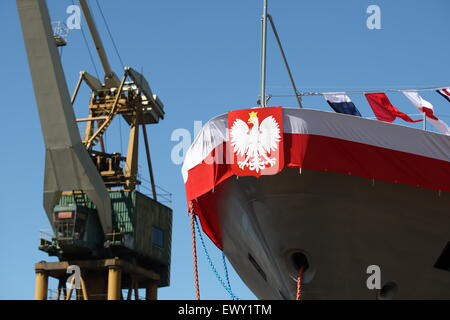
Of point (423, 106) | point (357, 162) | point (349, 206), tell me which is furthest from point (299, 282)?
point (423, 106)

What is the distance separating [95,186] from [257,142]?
31.8 meters

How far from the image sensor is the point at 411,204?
742 inches

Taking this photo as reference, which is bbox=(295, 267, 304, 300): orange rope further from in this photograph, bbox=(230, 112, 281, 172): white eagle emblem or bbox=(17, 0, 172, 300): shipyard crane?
bbox=(17, 0, 172, 300): shipyard crane

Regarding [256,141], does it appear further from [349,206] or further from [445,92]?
[445,92]

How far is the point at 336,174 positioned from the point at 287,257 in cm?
292

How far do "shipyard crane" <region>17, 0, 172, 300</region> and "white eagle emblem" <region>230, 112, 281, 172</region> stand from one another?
28377 mm

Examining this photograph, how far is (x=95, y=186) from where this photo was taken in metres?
48.1

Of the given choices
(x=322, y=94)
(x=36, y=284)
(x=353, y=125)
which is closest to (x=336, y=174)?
(x=353, y=125)

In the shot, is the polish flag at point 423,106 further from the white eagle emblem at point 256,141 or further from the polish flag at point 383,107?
the white eagle emblem at point 256,141

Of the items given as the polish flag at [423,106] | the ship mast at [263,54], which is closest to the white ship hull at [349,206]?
the ship mast at [263,54]

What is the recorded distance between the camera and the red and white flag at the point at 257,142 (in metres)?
17.5

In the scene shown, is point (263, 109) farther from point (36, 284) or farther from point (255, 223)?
point (36, 284)

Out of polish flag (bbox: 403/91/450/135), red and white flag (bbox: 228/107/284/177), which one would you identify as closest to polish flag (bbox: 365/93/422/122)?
polish flag (bbox: 403/91/450/135)

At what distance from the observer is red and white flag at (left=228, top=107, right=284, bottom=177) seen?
690 inches
